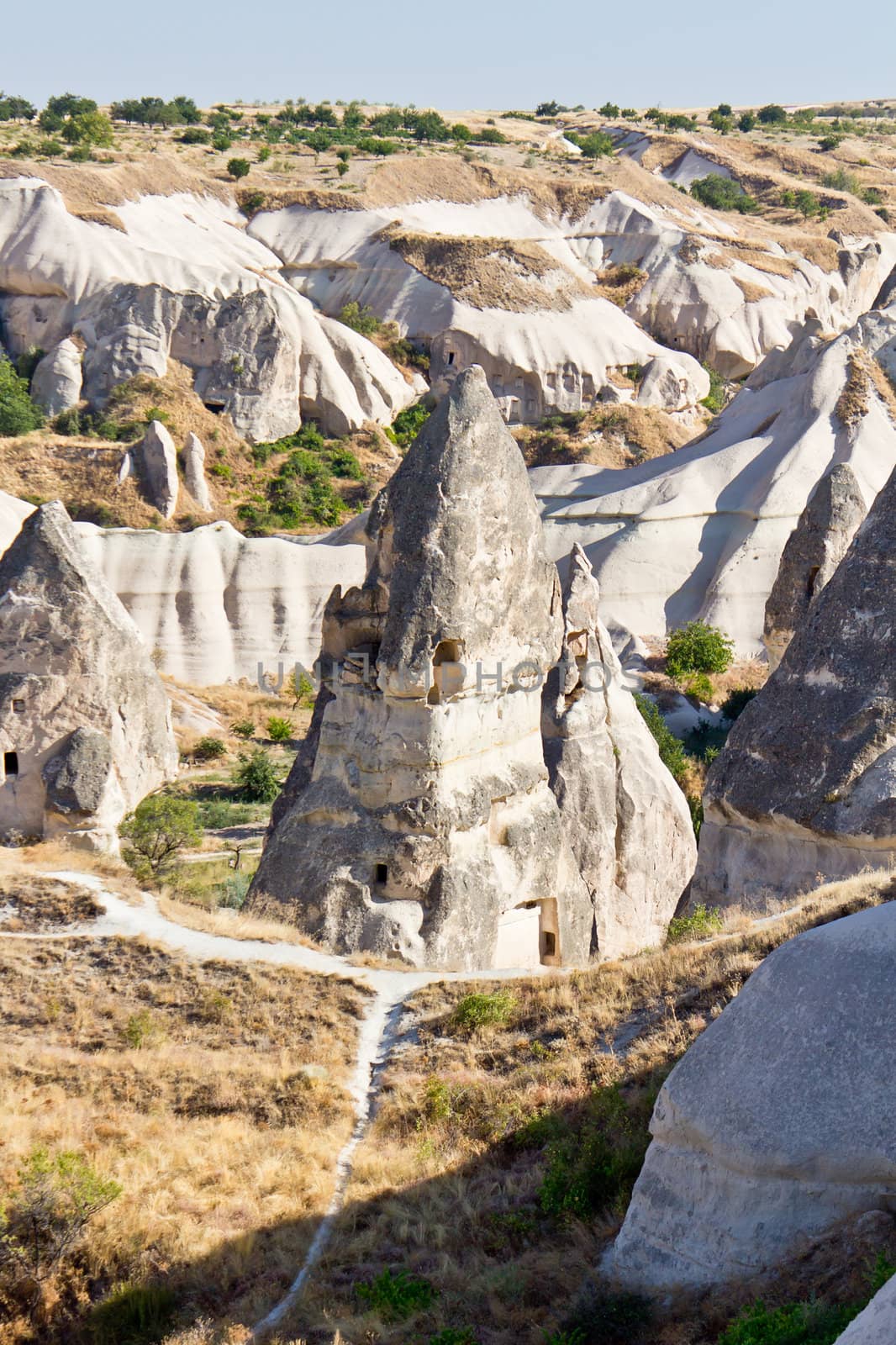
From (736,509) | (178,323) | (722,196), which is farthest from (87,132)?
(736,509)

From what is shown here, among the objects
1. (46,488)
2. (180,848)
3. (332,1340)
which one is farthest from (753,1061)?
(46,488)

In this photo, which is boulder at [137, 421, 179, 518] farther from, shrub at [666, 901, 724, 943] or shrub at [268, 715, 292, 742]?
shrub at [666, 901, 724, 943]

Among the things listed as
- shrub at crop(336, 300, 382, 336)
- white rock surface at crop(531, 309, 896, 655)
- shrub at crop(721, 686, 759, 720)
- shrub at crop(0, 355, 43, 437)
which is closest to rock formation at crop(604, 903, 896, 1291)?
shrub at crop(721, 686, 759, 720)

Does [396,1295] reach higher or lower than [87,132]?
lower

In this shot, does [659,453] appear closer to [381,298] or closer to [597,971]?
[381,298]

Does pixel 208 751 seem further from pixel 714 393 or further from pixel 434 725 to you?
pixel 714 393
